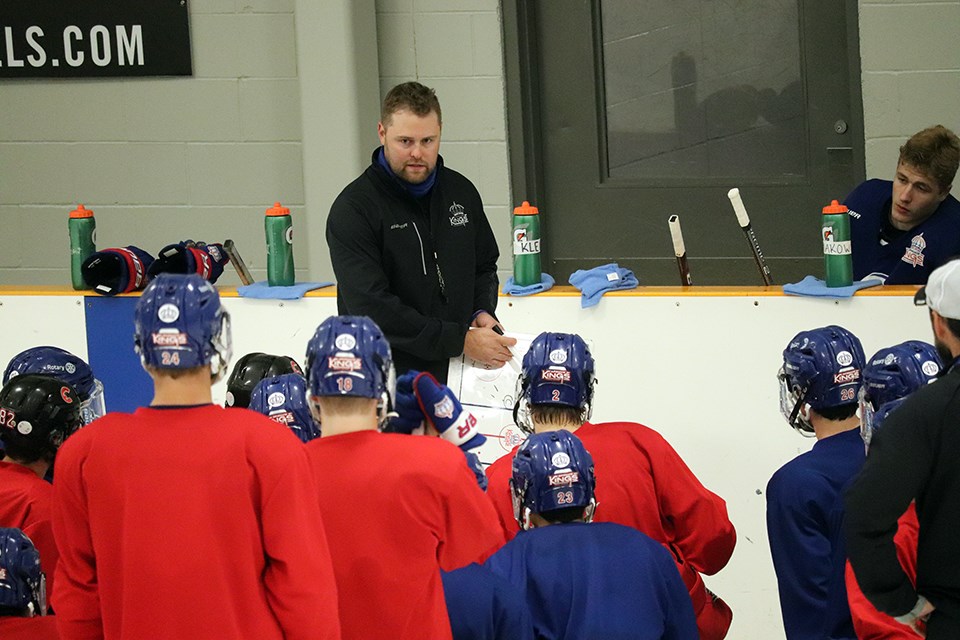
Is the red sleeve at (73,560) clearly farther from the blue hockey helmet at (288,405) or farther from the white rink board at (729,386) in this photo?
the white rink board at (729,386)

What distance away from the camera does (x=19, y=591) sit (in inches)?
94.4

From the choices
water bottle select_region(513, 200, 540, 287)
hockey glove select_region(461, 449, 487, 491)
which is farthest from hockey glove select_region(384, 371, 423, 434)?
water bottle select_region(513, 200, 540, 287)

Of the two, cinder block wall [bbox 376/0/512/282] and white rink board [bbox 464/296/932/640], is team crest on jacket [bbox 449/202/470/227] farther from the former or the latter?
cinder block wall [bbox 376/0/512/282]

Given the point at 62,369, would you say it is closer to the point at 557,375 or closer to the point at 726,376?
the point at 557,375

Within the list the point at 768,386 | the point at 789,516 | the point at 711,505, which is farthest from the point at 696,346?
the point at 789,516

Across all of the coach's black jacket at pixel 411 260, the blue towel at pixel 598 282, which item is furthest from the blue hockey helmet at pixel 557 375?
the blue towel at pixel 598 282

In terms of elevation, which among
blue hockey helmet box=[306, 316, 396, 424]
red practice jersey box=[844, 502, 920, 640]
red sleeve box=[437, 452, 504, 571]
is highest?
blue hockey helmet box=[306, 316, 396, 424]

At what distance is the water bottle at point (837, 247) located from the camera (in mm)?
3969

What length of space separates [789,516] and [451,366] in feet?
4.97

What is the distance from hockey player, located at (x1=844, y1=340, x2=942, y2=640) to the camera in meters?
2.38

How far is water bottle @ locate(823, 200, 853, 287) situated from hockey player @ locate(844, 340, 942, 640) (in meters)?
1.16

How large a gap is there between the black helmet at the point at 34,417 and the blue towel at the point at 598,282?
1657mm

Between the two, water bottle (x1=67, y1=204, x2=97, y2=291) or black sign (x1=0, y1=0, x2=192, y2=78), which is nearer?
water bottle (x1=67, y1=204, x2=97, y2=291)

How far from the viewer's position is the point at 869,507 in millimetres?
2107
